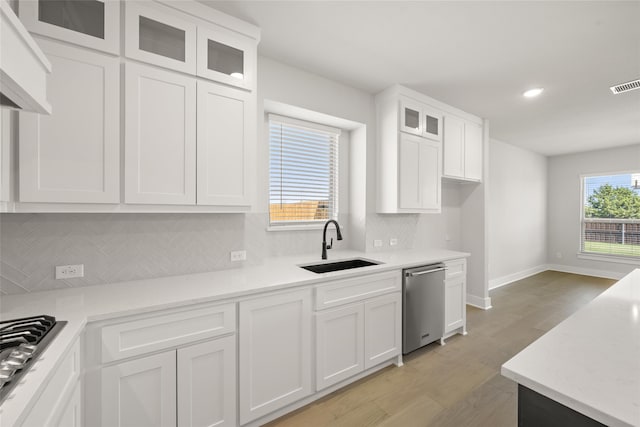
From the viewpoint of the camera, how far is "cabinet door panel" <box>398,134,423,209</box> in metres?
2.95

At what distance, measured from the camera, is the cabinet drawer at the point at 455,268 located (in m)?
2.92

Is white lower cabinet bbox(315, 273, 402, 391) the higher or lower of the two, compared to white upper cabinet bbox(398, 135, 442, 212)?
lower

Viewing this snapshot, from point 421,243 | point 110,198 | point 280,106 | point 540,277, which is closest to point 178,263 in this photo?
point 110,198

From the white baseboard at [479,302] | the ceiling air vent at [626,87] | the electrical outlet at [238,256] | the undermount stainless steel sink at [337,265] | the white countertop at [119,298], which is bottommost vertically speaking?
the white baseboard at [479,302]

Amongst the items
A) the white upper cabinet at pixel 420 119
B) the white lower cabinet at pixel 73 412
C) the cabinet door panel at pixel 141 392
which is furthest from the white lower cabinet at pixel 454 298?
the white lower cabinet at pixel 73 412

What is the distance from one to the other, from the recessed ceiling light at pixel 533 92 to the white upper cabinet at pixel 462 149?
69 cm

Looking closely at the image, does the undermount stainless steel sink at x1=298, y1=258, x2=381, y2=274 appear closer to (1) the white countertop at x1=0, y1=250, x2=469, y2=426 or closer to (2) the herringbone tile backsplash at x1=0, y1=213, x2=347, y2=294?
(1) the white countertop at x1=0, y1=250, x2=469, y2=426

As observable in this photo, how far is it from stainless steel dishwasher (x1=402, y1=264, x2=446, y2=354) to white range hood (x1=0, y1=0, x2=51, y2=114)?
2.53 metres

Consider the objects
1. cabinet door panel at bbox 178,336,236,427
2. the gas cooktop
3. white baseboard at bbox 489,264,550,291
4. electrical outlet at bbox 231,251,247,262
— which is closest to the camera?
the gas cooktop

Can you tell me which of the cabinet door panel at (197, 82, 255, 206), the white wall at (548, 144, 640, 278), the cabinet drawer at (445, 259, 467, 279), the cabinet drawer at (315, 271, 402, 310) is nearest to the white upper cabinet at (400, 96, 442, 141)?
the cabinet drawer at (445, 259, 467, 279)

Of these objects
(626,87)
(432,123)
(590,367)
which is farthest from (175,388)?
(626,87)

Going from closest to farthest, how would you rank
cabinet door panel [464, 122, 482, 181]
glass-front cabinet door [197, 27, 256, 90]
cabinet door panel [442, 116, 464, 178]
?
glass-front cabinet door [197, 27, 256, 90]
cabinet door panel [442, 116, 464, 178]
cabinet door panel [464, 122, 482, 181]

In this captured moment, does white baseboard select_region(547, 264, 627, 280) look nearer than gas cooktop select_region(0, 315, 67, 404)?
No

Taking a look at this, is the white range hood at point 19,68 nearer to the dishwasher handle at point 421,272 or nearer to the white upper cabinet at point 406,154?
the dishwasher handle at point 421,272
